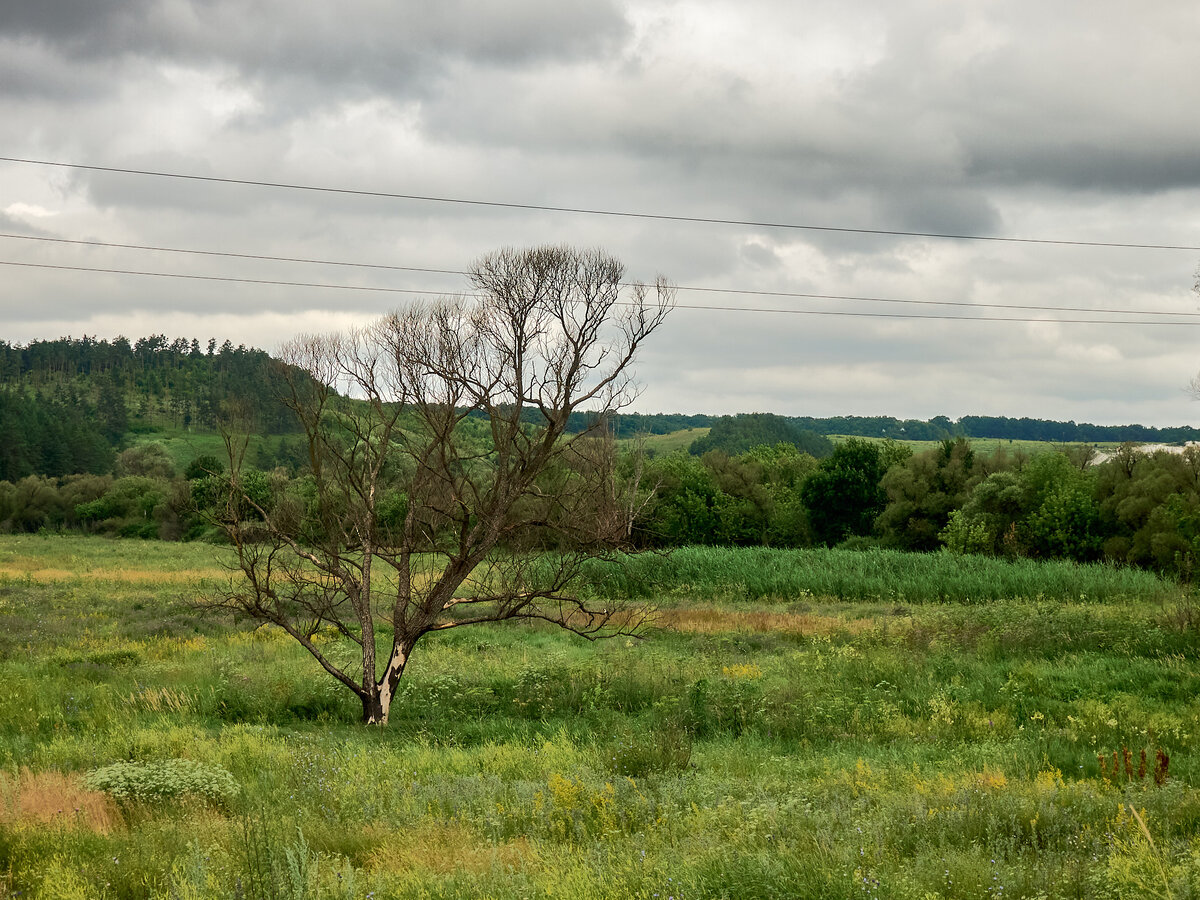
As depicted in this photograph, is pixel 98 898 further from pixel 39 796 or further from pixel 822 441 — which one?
pixel 822 441

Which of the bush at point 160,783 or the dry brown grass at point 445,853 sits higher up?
the dry brown grass at point 445,853

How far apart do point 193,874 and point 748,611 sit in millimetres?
26862

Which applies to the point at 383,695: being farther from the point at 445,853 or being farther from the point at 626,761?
the point at 445,853

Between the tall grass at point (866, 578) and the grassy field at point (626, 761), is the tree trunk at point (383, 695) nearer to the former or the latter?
the grassy field at point (626, 761)

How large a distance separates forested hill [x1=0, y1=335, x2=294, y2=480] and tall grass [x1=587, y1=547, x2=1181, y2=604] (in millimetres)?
67833

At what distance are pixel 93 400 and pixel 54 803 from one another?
176 meters

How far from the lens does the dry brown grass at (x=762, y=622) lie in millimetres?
25500

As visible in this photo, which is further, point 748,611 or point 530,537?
point 748,611

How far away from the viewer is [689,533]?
65.8 metres

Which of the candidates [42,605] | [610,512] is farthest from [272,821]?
[42,605]

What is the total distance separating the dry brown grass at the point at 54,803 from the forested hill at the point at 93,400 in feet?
302

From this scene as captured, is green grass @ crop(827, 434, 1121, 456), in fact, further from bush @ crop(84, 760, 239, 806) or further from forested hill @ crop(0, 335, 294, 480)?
forested hill @ crop(0, 335, 294, 480)

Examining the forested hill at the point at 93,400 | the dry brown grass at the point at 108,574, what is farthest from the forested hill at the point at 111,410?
the dry brown grass at the point at 108,574

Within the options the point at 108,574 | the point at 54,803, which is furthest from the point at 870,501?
the point at 54,803
